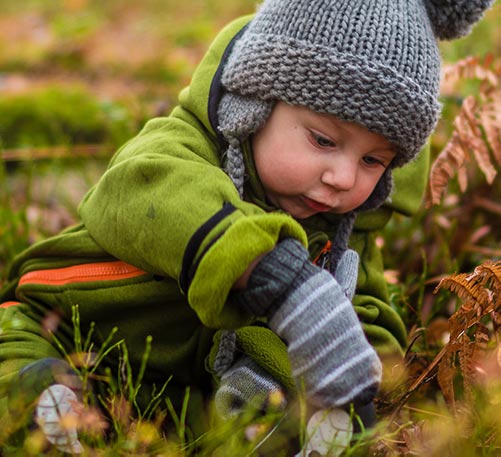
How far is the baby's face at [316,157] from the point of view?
2.15m

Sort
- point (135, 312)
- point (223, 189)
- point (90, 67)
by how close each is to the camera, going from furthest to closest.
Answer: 1. point (90, 67)
2. point (135, 312)
3. point (223, 189)

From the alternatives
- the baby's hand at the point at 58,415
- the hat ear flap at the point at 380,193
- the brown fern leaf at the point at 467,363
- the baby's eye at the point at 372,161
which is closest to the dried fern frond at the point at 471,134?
the hat ear flap at the point at 380,193

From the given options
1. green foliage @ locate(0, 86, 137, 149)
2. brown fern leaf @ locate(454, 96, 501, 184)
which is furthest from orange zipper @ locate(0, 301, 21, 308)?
green foliage @ locate(0, 86, 137, 149)

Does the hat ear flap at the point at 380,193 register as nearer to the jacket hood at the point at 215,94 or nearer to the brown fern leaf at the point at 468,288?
the jacket hood at the point at 215,94

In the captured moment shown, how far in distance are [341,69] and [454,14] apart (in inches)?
20.6

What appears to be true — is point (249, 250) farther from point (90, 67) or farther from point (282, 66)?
point (90, 67)

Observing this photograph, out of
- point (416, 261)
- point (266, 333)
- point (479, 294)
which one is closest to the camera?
point (479, 294)

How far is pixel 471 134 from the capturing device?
3.05 metres

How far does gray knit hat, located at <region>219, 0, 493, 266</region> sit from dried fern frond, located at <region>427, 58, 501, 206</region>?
2.08ft

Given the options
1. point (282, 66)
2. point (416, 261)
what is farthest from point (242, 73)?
point (416, 261)

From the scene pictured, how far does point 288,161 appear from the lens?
86.0 inches

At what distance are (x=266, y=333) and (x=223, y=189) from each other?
50 cm

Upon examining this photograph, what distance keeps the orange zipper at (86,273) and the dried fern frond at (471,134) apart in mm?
1128

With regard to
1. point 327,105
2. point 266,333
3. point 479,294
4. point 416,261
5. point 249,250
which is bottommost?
point 416,261
